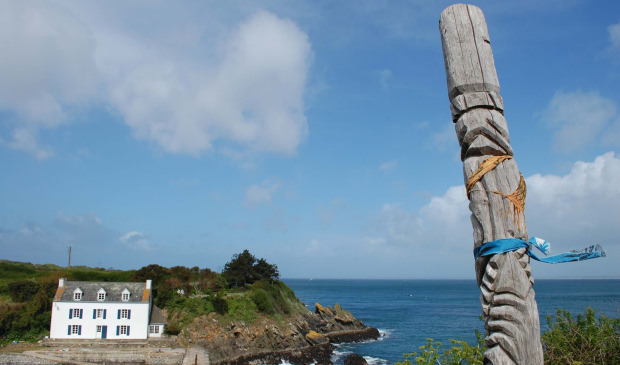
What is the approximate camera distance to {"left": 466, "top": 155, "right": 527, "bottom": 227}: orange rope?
292 cm

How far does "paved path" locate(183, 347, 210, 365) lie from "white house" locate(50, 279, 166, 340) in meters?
3.94

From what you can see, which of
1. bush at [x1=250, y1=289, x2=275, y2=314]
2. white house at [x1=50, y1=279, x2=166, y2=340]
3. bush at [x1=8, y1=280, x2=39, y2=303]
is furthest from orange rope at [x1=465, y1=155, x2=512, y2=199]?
bush at [x1=8, y1=280, x2=39, y2=303]

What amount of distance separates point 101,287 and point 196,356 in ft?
37.2

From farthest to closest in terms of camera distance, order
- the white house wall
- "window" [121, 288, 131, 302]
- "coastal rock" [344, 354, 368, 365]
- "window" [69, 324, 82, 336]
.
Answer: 1. "window" [121, 288, 131, 302]
2. "window" [69, 324, 82, 336]
3. the white house wall
4. "coastal rock" [344, 354, 368, 365]

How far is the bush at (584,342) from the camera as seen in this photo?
630cm

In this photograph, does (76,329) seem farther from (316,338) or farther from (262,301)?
(316,338)

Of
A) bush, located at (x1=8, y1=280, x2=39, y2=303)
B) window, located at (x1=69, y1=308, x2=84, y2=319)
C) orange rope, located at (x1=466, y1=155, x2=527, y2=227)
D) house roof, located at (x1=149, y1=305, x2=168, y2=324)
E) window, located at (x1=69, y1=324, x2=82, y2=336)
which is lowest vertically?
window, located at (x1=69, y1=324, x2=82, y2=336)

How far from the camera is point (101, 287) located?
31.4 m

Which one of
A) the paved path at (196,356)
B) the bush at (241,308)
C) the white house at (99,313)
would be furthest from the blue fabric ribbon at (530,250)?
the bush at (241,308)

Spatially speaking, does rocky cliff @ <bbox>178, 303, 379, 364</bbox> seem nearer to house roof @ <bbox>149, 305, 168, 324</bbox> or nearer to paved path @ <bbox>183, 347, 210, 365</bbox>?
paved path @ <bbox>183, 347, 210, 365</bbox>

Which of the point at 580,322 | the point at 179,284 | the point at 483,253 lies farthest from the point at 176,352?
the point at 483,253

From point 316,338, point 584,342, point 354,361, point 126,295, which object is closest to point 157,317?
point 126,295

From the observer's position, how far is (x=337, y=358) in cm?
3234

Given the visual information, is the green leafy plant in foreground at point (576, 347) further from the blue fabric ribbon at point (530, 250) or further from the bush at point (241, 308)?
the bush at point (241, 308)
